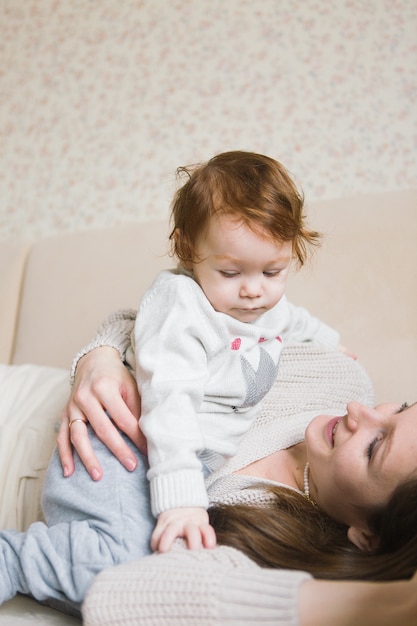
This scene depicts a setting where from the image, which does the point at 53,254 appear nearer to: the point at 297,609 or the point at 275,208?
the point at 275,208

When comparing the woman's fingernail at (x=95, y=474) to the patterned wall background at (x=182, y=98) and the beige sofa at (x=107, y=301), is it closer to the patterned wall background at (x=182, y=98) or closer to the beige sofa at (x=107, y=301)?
the beige sofa at (x=107, y=301)

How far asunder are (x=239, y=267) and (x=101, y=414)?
35 centimetres

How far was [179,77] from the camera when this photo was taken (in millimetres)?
2156

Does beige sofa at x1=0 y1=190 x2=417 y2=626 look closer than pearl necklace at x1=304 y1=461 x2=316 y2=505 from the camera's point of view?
No

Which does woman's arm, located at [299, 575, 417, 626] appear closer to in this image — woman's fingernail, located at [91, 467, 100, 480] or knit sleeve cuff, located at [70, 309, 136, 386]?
woman's fingernail, located at [91, 467, 100, 480]

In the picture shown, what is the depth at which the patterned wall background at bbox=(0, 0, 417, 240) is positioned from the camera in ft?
6.38

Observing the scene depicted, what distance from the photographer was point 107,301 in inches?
69.6

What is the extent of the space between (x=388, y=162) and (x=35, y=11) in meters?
1.43

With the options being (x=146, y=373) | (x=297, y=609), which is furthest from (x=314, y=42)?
(x=297, y=609)

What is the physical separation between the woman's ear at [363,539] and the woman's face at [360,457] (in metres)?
0.02

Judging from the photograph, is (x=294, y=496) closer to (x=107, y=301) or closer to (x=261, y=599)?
(x=261, y=599)

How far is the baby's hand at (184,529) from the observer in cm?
89

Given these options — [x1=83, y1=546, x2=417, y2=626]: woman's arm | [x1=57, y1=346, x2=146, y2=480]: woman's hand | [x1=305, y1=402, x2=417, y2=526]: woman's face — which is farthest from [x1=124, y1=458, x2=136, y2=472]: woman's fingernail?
[x1=305, y1=402, x2=417, y2=526]: woman's face

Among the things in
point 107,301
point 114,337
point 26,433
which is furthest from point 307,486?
point 107,301
